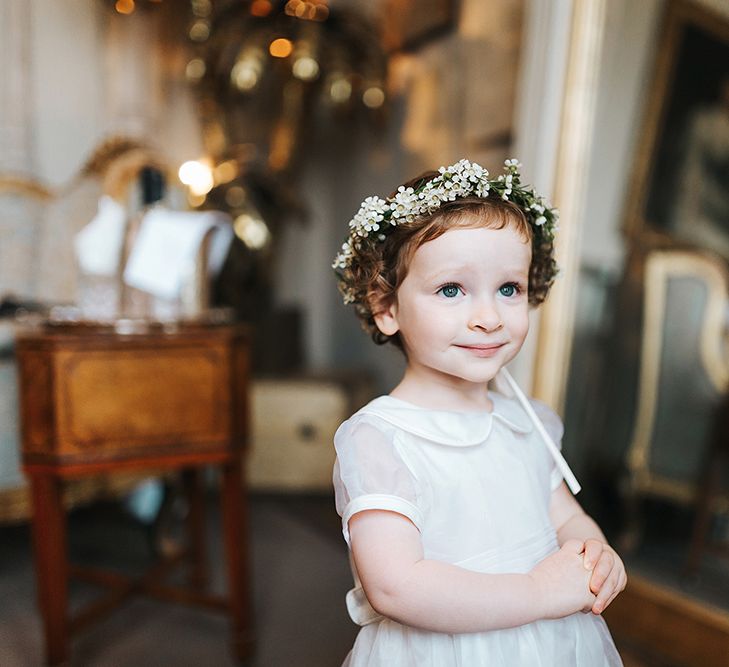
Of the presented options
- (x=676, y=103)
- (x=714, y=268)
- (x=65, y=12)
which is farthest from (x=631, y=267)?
(x=65, y=12)

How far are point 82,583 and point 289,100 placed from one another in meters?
2.32

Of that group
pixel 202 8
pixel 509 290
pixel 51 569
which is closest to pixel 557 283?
pixel 509 290

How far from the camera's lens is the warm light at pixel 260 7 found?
2961 millimetres

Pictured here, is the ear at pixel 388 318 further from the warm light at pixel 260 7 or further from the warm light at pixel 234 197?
the warm light at pixel 260 7

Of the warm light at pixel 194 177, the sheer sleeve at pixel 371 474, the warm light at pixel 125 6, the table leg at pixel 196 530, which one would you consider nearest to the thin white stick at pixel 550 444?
the sheer sleeve at pixel 371 474

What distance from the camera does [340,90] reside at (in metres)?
3.01

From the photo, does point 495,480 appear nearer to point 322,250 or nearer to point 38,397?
point 38,397

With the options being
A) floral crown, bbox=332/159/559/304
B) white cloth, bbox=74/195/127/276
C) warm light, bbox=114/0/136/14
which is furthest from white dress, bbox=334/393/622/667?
warm light, bbox=114/0/136/14

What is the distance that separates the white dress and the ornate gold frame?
1.40 m

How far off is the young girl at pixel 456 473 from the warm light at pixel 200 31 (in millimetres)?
2355

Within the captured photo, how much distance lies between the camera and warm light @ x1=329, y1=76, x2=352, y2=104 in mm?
3008

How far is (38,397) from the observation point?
1.65 m

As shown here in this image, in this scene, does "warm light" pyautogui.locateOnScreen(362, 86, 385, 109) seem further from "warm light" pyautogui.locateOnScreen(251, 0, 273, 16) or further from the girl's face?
the girl's face

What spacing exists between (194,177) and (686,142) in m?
1.72
